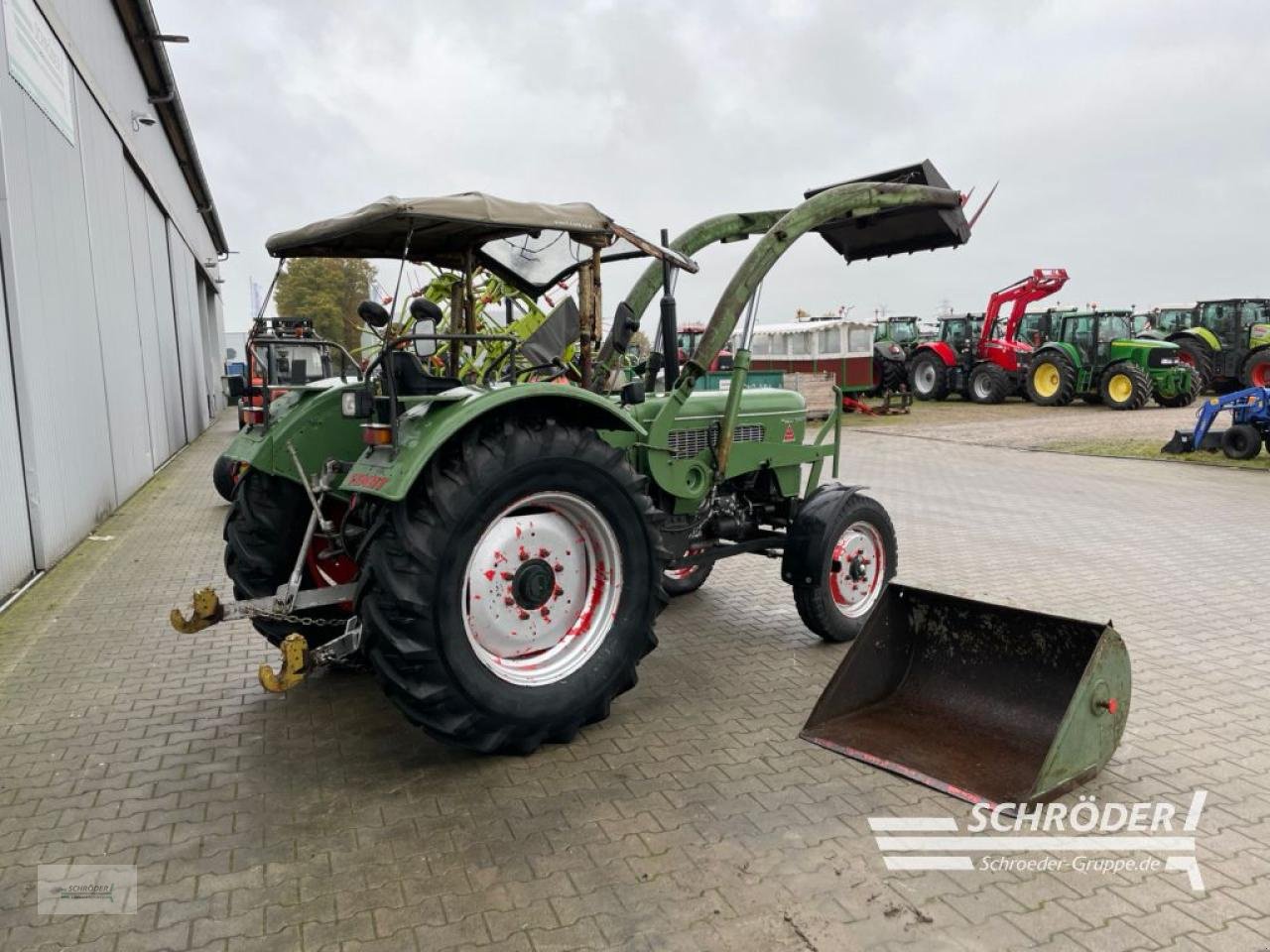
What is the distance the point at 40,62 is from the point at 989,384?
67.5ft

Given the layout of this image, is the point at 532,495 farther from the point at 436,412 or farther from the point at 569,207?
the point at 569,207

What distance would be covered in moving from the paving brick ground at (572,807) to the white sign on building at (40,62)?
4258 mm

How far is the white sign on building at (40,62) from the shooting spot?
659 cm

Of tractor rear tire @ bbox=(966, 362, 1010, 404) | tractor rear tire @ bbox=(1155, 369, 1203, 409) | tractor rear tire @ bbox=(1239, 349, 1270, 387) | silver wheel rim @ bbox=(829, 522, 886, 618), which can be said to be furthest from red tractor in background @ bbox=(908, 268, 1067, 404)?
silver wheel rim @ bbox=(829, 522, 886, 618)

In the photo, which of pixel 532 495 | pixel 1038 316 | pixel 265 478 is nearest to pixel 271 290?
pixel 265 478

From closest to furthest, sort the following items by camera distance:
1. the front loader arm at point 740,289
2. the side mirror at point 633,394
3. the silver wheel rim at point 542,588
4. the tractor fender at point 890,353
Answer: the silver wheel rim at point 542,588 < the side mirror at point 633,394 < the front loader arm at point 740,289 < the tractor fender at point 890,353

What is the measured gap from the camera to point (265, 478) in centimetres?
412

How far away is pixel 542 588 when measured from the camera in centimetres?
353

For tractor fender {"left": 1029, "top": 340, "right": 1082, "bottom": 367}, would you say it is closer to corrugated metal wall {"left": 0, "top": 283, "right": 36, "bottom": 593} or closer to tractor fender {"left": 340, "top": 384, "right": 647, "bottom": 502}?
tractor fender {"left": 340, "top": 384, "right": 647, "bottom": 502}

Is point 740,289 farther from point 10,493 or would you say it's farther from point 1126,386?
point 1126,386

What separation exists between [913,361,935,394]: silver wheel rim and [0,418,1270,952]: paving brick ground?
19.0m

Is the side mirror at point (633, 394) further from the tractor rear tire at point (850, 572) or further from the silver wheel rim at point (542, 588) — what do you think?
the tractor rear tire at point (850, 572)

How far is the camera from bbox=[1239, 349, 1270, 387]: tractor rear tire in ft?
65.5

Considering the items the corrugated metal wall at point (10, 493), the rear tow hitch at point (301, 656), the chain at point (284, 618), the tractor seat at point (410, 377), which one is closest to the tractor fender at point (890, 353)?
the corrugated metal wall at point (10, 493)
